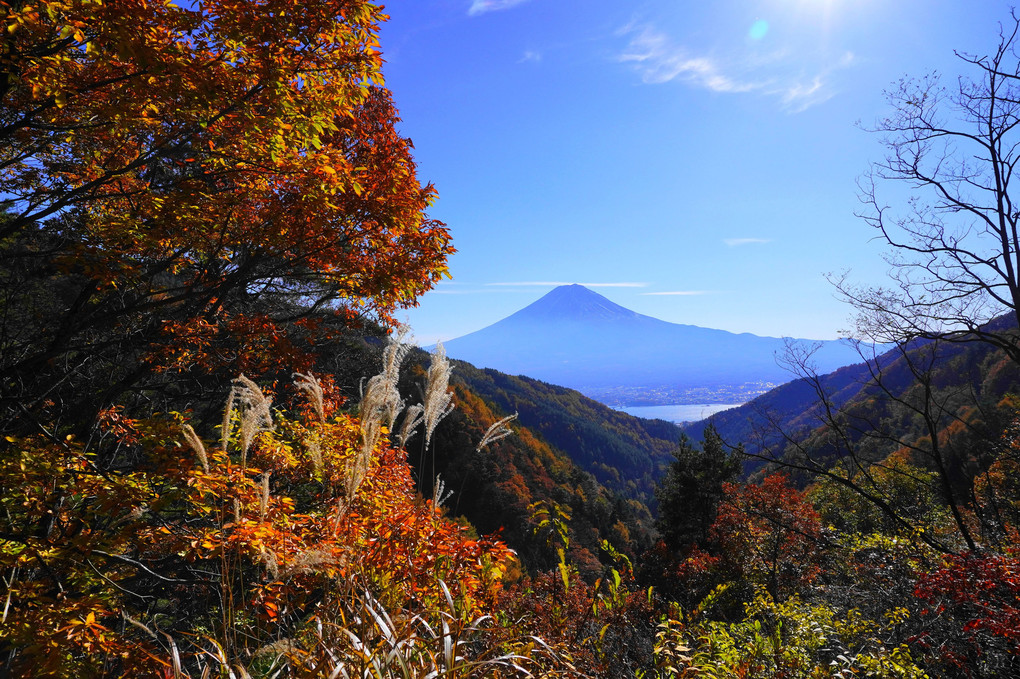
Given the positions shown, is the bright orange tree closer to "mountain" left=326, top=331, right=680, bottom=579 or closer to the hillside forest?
the hillside forest

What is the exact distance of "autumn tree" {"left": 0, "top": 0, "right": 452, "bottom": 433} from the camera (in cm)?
278

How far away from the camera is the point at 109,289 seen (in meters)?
4.45

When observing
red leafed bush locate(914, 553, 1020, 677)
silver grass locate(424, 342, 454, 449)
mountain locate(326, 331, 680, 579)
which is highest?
silver grass locate(424, 342, 454, 449)

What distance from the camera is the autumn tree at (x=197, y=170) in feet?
9.12

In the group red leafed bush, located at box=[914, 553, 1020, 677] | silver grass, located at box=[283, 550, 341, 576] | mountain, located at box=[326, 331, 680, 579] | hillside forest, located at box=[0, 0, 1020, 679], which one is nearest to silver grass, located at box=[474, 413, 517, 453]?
hillside forest, located at box=[0, 0, 1020, 679]

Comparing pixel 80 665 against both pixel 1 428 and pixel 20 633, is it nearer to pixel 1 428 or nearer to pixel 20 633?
pixel 20 633

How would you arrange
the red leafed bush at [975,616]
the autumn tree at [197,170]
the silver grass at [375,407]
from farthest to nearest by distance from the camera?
the red leafed bush at [975,616] → the autumn tree at [197,170] → the silver grass at [375,407]

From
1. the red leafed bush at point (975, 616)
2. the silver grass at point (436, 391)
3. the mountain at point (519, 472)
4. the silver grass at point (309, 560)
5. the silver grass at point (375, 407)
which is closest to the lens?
the silver grass at point (309, 560)

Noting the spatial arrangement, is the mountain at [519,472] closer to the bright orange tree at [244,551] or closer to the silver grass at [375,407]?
the bright orange tree at [244,551]

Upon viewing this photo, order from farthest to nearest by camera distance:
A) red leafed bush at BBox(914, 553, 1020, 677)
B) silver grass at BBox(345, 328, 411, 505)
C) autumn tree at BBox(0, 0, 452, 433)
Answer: red leafed bush at BBox(914, 553, 1020, 677) < autumn tree at BBox(0, 0, 452, 433) < silver grass at BBox(345, 328, 411, 505)

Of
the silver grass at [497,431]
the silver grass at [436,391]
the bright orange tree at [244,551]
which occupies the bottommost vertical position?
the bright orange tree at [244,551]

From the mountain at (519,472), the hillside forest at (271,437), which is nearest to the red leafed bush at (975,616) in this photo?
the hillside forest at (271,437)

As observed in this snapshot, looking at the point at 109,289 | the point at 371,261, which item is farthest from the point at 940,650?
the point at 109,289

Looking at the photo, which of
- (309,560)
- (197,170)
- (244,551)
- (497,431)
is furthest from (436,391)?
(197,170)
